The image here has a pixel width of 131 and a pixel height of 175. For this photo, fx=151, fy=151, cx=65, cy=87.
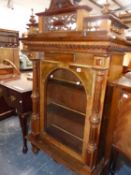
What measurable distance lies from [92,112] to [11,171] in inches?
43.8

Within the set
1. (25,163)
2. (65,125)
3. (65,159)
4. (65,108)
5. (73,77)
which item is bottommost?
(25,163)

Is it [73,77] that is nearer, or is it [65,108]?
[73,77]

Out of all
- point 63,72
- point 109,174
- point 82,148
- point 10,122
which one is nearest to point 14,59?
point 10,122

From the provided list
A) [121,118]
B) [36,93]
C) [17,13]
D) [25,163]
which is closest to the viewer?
[121,118]

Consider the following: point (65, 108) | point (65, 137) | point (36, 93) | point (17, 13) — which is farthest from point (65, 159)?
point (17, 13)

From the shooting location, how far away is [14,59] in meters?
3.01

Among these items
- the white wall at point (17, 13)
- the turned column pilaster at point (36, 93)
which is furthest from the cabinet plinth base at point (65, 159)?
the white wall at point (17, 13)

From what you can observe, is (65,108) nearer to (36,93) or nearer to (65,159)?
(36,93)

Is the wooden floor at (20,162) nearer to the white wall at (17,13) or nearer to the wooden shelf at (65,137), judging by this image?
the wooden shelf at (65,137)

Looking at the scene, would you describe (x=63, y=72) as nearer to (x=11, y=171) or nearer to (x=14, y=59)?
(x=11, y=171)

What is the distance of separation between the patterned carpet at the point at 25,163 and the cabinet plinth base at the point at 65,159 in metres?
0.22

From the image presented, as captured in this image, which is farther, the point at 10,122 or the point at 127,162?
the point at 10,122

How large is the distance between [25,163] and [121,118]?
1.20 meters

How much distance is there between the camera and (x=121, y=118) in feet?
3.89
